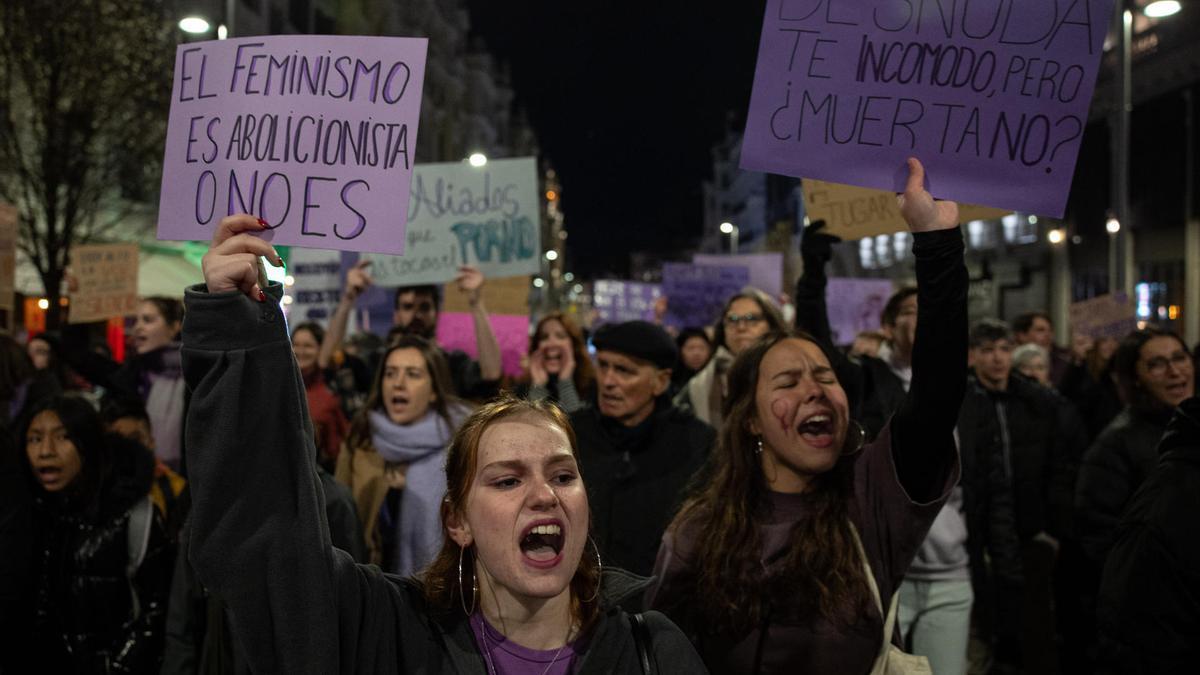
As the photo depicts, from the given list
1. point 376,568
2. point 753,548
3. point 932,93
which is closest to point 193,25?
point 932,93

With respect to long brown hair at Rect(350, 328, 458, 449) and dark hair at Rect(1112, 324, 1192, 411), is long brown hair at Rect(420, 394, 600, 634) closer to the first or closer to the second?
long brown hair at Rect(350, 328, 458, 449)

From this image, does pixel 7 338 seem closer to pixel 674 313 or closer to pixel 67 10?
pixel 674 313

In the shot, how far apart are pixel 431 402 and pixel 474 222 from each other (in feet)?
11.6

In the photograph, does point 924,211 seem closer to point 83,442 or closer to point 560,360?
point 83,442

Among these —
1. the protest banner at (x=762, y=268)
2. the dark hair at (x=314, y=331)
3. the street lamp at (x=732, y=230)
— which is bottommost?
the dark hair at (x=314, y=331)

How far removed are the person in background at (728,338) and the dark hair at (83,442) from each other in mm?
2994

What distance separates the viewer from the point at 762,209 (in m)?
97.6

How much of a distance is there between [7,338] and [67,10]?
1096 centimetres

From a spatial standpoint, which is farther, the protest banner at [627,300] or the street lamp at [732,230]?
the street lamp at [732,230]

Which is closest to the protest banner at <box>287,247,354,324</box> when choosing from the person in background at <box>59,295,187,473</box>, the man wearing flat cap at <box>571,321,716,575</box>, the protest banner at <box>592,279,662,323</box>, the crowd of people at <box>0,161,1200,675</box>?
the person in background at <box>59,295,187,473</box>

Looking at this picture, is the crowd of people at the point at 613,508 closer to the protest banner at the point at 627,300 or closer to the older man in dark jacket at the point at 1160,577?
the older man in dark jacket at the point at 1160,577

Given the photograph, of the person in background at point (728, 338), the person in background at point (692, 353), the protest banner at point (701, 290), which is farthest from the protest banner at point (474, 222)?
the protest banner at point (701, 290)

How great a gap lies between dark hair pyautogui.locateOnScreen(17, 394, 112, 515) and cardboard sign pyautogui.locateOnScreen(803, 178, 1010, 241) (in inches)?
126

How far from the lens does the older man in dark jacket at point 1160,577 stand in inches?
126
